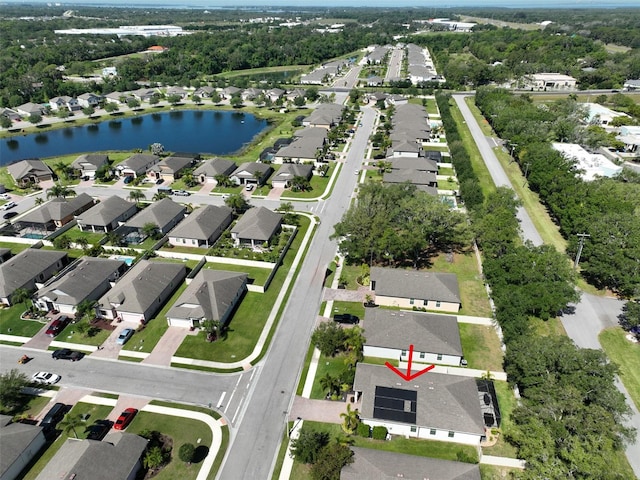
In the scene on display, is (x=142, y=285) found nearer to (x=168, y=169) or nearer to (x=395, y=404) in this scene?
(x=395, y=404)

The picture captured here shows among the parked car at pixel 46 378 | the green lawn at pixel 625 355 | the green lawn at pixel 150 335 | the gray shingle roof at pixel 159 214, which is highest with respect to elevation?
the gray shingle roof at pixel 159 214

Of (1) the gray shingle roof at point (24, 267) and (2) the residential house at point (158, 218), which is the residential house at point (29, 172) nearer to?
(2) the residential house at point (158, 218)

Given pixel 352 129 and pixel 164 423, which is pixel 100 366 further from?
pixel 352 129

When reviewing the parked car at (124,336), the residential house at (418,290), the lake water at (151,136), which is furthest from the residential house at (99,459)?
the lake water at (151,136)

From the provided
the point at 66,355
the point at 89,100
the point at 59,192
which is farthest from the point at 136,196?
the point at 89,100

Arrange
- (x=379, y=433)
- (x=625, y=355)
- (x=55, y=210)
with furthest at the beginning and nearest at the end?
(x=55, y=210) → (x=625, y=355) → (x=379, y=433)

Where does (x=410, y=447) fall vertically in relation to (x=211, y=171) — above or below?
below
